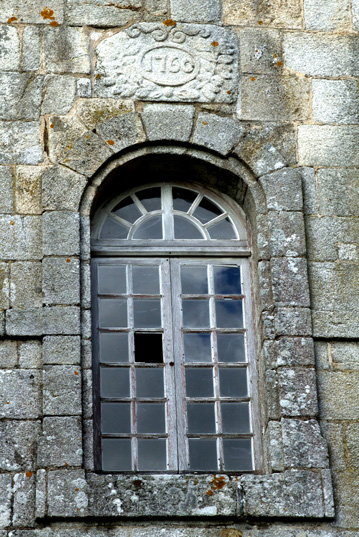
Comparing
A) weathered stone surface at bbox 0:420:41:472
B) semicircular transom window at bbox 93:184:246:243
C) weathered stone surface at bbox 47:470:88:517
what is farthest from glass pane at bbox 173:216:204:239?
weathered stone surface at bbox 47:470:88:517

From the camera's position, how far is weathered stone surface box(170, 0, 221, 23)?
8586mm

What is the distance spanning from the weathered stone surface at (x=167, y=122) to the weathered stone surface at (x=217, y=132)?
0.07m

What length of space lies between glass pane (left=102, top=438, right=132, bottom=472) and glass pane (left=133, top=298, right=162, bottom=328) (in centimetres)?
78

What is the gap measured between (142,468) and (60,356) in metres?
0.85

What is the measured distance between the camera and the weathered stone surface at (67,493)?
279 inches

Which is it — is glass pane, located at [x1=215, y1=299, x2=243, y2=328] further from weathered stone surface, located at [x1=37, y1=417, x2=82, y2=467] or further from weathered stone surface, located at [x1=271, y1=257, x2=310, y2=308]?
weathered stone surface, located at [x1=37, y1=417, x2=82, y2=467]

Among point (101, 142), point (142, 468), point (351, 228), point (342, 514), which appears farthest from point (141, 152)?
point (342, 514)

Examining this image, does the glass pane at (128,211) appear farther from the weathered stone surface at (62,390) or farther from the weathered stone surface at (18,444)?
the weathered stone surface at (18,444)

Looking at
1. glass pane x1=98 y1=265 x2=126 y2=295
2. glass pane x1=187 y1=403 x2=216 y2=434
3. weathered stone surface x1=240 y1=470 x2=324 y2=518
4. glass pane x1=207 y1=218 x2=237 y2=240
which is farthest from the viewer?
glass pane x1=207 y1=218 x2=237 y2=240

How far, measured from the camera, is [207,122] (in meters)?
8.28

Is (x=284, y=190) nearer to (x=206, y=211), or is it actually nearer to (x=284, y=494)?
(x=206, y=211)

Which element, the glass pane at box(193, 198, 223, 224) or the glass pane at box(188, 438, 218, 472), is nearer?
the glass pane at box(188, 438, 218, 472)

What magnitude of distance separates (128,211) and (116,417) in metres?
1.48

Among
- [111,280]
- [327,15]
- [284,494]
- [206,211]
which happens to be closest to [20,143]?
[111,280]
